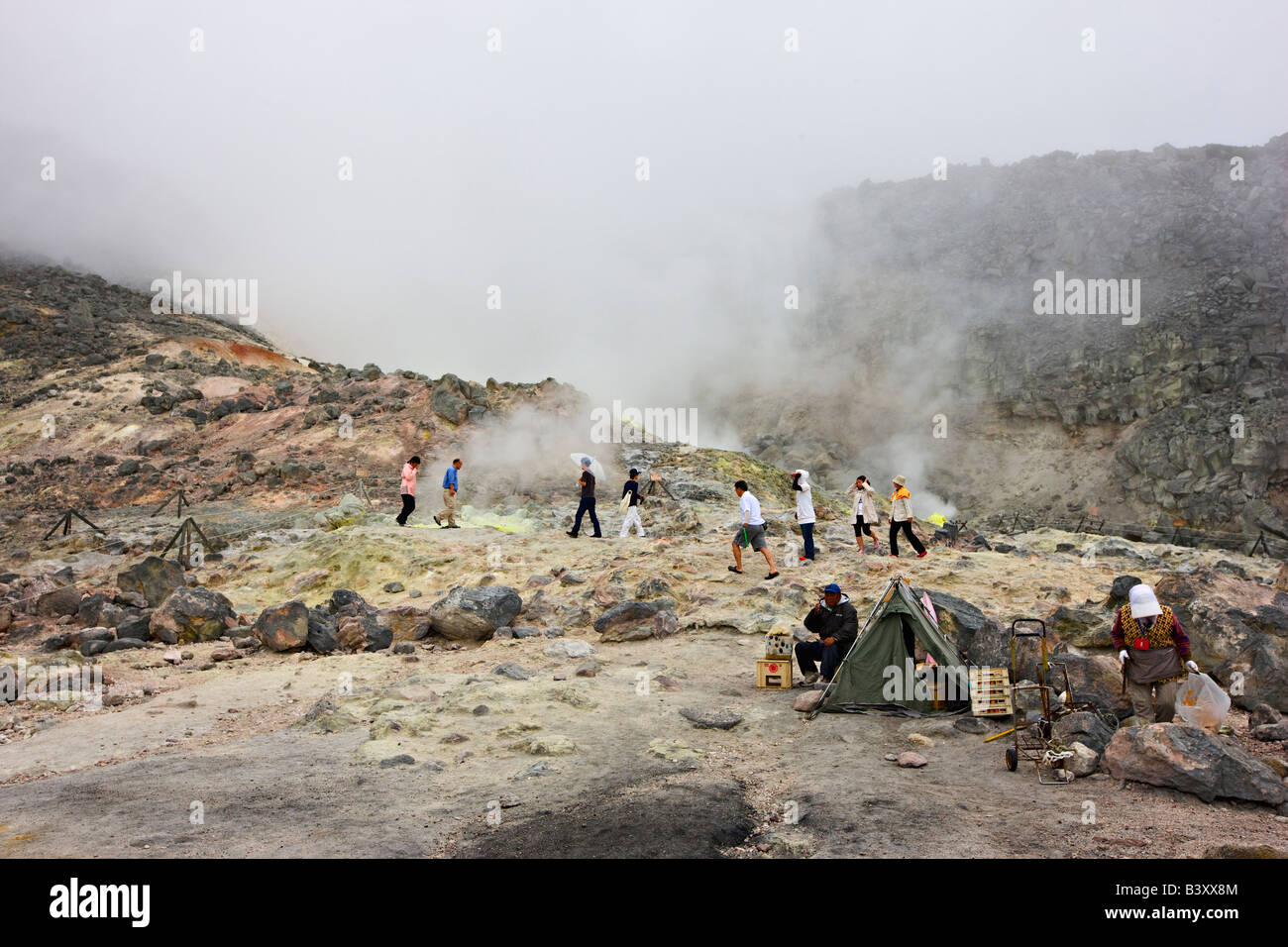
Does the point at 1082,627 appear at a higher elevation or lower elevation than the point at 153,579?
lower

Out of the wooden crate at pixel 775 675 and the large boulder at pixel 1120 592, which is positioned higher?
the large boulder at pixel 1120 592

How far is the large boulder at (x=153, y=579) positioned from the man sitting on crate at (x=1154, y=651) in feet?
40.6

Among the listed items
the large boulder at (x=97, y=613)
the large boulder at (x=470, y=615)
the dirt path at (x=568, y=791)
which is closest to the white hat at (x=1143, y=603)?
the dirt path at (x=568, y=791)

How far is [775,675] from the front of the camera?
26.9 feet

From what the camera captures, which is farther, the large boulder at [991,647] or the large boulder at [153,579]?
the large boulder at [153,579]

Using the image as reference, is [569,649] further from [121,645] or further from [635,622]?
[121,645]

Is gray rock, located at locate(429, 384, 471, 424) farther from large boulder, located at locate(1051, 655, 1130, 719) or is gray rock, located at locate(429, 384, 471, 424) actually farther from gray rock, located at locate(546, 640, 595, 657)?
large boulder, located at locate(1051, 655, 1130, 719)

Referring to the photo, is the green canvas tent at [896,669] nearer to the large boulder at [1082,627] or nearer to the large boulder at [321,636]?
the large boulder at [1082,627]

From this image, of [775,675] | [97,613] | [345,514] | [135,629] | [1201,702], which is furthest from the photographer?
[345,514]

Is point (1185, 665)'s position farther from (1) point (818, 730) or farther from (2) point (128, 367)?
(2) point (128, 367)

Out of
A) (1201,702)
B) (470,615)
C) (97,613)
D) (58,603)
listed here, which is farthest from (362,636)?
(1201,702)

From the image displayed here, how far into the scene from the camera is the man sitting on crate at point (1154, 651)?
5688 mm

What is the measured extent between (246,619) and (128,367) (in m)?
26.2

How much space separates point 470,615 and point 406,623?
898 millimetres
